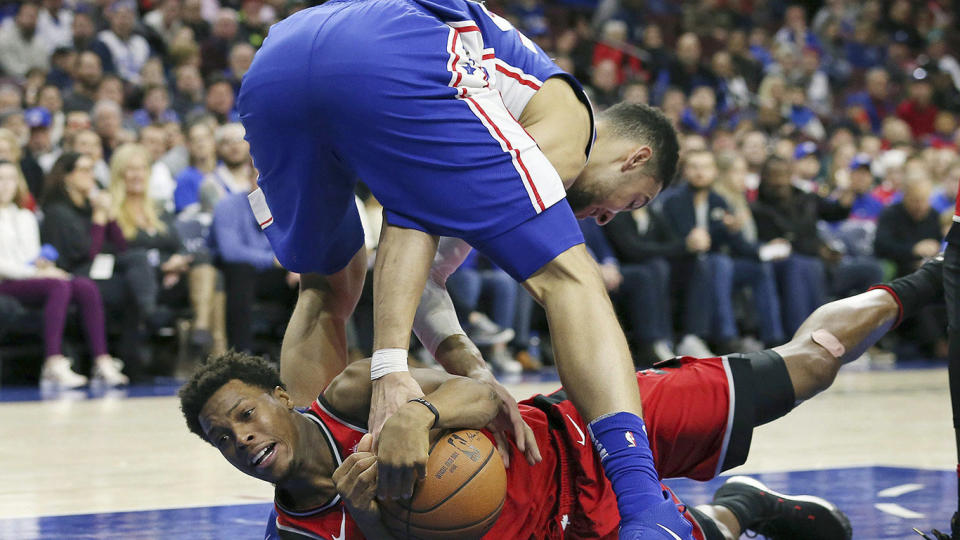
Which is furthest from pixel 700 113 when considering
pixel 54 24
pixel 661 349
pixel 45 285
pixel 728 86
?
pixel 45 285

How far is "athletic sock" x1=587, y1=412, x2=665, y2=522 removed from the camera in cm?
264

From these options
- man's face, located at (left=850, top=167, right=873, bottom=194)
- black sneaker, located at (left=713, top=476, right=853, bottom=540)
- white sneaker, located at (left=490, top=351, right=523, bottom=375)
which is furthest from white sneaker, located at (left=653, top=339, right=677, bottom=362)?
black sneaker, located at (left=713, top=476, right=853, bottom=540)

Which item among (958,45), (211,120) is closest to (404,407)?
(211,120)

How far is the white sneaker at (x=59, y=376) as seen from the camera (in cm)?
759

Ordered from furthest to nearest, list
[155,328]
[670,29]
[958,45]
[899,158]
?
1. [958,45]
2. [670,29]
3. [899,158]
4. [155,328]

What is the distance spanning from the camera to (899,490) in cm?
416

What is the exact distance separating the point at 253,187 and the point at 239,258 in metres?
0.50

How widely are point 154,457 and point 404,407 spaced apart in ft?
8.66

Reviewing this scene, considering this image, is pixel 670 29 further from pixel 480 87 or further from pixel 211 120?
pixel 480 87

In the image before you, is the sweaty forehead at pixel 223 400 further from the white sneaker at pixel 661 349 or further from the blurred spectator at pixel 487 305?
the white sneaker at pixel 661 349

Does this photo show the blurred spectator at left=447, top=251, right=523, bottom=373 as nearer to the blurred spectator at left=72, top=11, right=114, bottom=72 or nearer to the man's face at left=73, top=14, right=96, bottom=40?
the blurred spectator at left=72, top=11, right=114, bottom=72

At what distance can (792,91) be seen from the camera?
44.9 feet

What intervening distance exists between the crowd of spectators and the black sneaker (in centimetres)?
475

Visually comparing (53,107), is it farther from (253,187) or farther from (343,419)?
(343,419)
